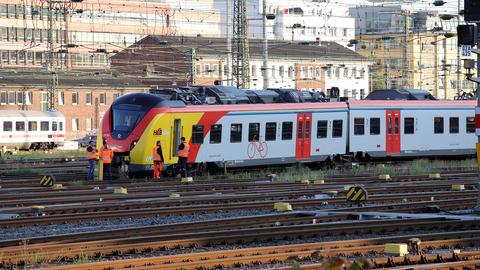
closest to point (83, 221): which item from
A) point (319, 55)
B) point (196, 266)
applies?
point (196, 266)

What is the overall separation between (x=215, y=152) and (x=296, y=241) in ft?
64.4

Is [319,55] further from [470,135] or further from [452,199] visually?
[452,199]

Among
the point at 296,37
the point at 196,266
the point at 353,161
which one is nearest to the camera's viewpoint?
the point at 196,266

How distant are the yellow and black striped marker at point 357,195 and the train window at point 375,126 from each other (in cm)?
1950

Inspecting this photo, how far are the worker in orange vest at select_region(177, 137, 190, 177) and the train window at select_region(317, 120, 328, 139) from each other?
704 cm

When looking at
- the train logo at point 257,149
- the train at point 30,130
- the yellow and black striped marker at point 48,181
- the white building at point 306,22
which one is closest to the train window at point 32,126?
the train at point 30,130

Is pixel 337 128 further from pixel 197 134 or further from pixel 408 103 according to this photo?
pixel 197 134

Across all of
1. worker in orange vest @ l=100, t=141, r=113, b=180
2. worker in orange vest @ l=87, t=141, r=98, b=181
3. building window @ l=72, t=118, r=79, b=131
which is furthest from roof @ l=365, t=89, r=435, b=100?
building window @ l=72, t=118, r=79, b=131

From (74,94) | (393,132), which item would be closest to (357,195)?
(393,132)

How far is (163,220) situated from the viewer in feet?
72.3

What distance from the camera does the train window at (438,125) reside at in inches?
1786

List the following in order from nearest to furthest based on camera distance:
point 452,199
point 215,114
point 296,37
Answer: point 452,199, point 215,114, point 296,37

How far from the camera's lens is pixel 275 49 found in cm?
10244

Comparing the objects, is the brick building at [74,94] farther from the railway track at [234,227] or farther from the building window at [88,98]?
the railway track at [234,227]
